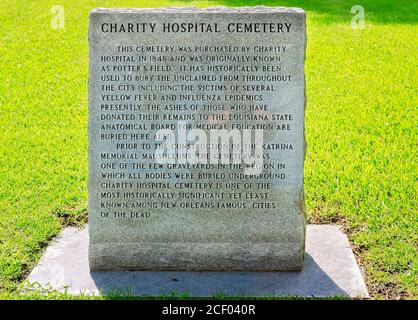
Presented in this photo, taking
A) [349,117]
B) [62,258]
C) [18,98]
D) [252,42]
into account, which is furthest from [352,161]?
[18,98]

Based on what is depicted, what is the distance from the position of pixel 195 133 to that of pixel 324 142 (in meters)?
3.20

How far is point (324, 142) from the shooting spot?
8.62m

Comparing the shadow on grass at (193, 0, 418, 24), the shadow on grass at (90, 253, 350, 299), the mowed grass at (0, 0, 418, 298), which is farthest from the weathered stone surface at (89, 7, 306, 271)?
the shadow on grass at (193, 0, 418, 24)

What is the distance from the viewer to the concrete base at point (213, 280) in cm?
553

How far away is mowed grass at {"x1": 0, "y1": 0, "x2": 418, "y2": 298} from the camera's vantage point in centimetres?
630

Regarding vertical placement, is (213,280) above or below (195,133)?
below

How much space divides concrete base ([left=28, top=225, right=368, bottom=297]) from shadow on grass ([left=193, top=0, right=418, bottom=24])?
10461 millimetres

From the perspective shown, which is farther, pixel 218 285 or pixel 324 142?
pixel 324 142

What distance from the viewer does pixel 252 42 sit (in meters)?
5.62

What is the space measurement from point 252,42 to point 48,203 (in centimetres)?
255

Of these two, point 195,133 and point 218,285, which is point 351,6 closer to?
point 195,133

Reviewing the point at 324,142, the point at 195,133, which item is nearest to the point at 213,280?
the point at 195,133

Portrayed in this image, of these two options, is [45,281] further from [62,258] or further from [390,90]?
[390,90]

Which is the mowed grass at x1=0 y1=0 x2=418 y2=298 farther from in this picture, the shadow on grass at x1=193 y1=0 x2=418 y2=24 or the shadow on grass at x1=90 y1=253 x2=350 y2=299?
the shadow on grass at x1=193 y1=0 x2=418 y2=24
